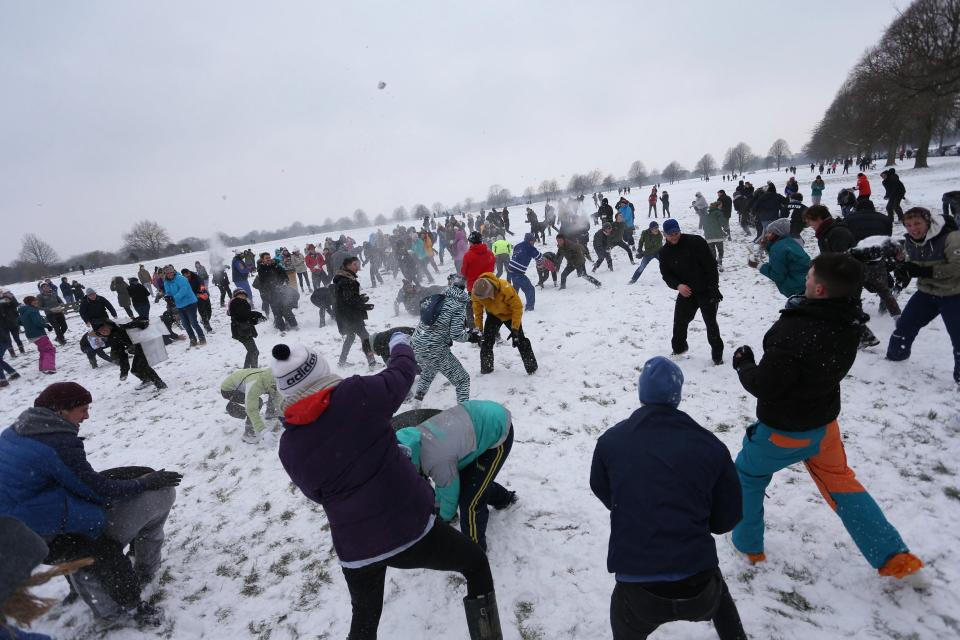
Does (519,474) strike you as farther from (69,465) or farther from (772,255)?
(772,255)

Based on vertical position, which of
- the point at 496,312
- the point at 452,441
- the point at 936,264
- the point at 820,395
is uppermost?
the point at 936,264

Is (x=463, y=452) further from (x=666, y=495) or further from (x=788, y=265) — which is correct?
(x=788, y=265)

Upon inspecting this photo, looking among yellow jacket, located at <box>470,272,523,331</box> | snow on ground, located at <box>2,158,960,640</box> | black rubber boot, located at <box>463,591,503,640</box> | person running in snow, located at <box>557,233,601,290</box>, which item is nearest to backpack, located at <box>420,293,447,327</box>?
yellow jacket, located at <box>470,272,523,331</box>

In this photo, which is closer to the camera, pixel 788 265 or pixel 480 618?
pixel 480 618

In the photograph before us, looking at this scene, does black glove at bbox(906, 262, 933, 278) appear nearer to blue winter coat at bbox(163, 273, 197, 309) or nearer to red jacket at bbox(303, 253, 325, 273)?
blue winter coat at bbox(163, 273, 197, 309)

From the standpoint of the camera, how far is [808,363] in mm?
2299

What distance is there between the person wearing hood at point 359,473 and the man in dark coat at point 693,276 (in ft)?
15.2

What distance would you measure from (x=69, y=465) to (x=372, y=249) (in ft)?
50.8

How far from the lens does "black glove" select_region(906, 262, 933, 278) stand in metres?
4.18

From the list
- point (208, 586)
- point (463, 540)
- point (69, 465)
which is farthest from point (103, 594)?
point (463, 540)

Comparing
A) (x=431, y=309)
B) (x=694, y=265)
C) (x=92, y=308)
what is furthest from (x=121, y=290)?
(x=694, y=265)

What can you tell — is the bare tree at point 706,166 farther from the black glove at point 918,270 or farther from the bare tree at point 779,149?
the black glove at point 918,270

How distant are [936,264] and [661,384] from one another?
436cm

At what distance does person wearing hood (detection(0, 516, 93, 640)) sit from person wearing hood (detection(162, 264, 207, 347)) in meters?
10.7
